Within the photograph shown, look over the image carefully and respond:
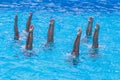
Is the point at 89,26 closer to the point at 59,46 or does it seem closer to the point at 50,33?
the point at 59,46

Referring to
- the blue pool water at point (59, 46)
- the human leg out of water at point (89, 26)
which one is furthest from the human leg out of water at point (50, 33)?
the human leg out of water at point (89, 26)

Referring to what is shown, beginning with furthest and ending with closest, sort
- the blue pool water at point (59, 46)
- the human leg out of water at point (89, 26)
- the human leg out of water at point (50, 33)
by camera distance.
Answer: the human leg out of water at point (89, 26)
the human leg out of water at point (50, 33)
the blue pool water at point (59, 46)

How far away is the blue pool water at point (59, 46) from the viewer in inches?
959

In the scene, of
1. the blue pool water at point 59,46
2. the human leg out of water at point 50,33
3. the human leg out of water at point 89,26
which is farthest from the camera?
the human leg out of water at point 89,26

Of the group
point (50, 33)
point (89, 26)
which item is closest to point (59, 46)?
point (50, 33)

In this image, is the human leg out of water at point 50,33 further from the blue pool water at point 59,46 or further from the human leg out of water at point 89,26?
the human leg out of water at point 89,26

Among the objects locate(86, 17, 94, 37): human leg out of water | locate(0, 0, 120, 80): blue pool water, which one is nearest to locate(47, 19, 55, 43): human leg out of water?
locate(0, 0, 120, 80): blue pool water

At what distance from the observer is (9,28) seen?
3319cm

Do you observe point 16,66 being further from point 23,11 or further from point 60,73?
point 23,11

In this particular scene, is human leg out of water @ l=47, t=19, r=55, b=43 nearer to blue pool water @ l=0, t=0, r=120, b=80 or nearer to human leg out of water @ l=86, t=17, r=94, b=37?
blue pool water @ l=0, t=0, r=120, b=80

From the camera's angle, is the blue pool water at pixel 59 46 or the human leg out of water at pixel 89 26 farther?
the human leg out of water at pixel 89 26

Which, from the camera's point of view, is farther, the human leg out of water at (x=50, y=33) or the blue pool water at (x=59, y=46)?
the human leg out of water at (x=50, y=33)

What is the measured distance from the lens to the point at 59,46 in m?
29.0

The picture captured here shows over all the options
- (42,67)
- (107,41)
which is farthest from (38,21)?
(42,67)
